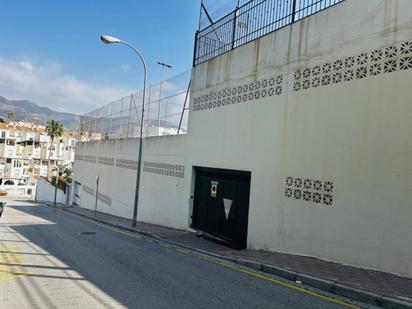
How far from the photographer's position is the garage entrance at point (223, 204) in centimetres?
1306

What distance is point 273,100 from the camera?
11.9 meters

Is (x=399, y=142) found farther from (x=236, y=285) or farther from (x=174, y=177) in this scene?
→ (x=174, y=177)

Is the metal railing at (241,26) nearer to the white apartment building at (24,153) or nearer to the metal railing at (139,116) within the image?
the metal railing at (139,116)

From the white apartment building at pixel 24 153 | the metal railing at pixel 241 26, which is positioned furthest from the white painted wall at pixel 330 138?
the white apartment building at pixel 24 153

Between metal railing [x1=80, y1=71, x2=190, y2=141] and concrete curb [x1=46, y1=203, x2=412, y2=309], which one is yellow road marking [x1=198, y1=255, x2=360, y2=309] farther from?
metal railing [x1=80, y1=71, x2=190, y2=141]

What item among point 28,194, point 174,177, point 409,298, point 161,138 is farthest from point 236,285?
point 28,194

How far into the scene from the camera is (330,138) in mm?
9711

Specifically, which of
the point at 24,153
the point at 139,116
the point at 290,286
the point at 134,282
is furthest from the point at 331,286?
the point at 24,153

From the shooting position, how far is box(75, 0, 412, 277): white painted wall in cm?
816

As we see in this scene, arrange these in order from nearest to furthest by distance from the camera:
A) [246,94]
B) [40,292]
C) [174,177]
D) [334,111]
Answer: [40,292], [334,111], [246,94], [174,177]

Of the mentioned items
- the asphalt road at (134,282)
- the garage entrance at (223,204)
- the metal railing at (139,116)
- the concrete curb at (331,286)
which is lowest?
the asphalt road at (134,282)

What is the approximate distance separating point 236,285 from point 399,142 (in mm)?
4492

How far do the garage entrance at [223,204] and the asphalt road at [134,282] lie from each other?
91.8 inches

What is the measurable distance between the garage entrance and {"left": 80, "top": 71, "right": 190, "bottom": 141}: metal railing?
4043mm
